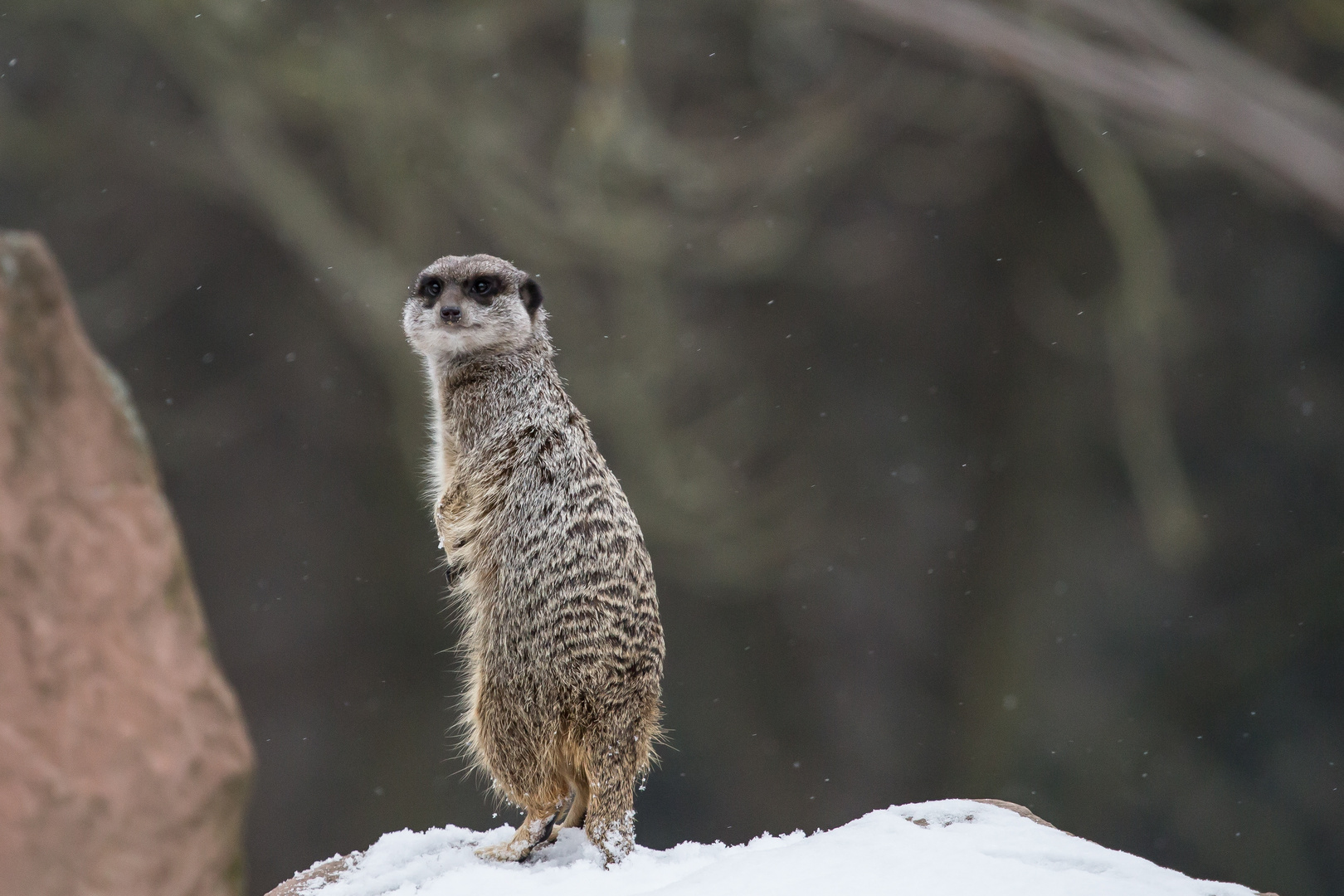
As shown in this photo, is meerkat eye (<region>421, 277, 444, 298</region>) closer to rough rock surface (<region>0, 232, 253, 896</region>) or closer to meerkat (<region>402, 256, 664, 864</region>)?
meerkat (<region>402, 256, 664, 864</region>)

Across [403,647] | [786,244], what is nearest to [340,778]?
[403,647]

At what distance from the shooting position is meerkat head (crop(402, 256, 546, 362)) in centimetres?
230

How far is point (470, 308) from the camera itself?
7.55 feet

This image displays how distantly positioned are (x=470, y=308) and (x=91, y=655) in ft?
3.66

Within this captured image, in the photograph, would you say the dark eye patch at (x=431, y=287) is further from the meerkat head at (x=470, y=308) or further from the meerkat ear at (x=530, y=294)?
the meerkat ear at (x=530, y=294)

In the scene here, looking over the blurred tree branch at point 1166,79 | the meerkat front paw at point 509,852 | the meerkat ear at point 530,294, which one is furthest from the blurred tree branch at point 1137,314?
the meerkat front paw at point 509,852

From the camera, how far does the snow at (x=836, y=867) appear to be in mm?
1863

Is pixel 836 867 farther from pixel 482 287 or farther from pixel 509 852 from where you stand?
pixel 482 287

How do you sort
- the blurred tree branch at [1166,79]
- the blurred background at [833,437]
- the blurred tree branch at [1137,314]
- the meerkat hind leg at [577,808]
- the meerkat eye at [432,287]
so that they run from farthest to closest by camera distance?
the blurred background at [833,437] → the blurred tree branch at [1137,314] → the meerkat eye at [432,287] → the meerkat hind leg at [577,808] → the blurred tree branch at [1166,79]

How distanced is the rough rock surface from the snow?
2.43ft

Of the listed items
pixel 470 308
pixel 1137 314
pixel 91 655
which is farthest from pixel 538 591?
pixel 1137 314

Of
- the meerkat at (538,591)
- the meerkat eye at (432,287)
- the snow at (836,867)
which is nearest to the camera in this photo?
the snow at (836,867)

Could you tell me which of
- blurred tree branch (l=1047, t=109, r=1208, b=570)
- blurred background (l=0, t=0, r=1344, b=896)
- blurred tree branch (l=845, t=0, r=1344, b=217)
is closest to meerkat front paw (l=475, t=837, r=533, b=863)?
blurred tree branch (l=845, t=0, r=1344, b=217)

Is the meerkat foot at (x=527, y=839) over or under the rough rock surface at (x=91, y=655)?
under
